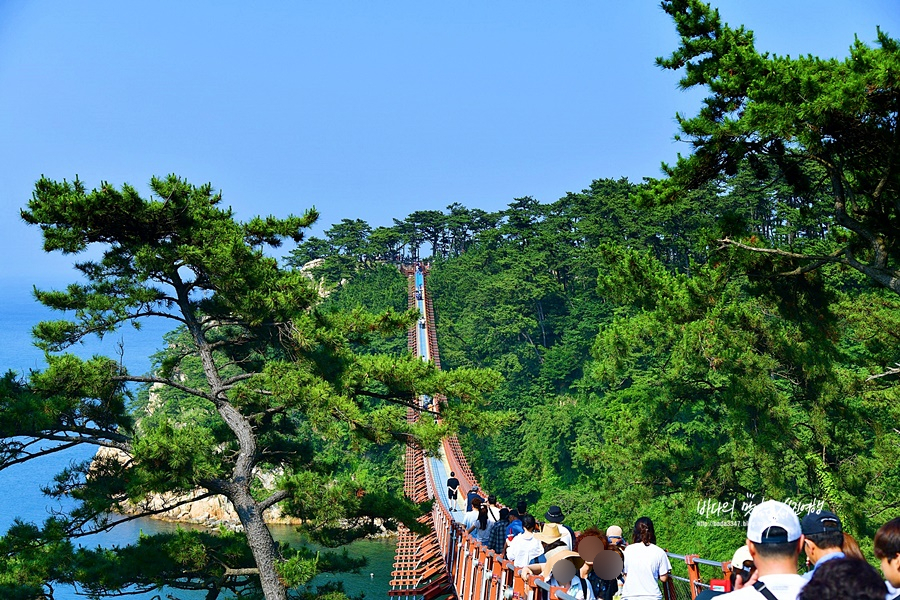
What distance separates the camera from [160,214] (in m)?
7.83

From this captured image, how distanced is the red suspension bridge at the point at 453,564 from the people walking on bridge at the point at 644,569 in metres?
0.28

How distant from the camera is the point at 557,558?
4.06 metres


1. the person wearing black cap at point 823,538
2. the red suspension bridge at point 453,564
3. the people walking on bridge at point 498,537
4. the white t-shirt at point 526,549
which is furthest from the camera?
the people walking on bridge at point 498,537

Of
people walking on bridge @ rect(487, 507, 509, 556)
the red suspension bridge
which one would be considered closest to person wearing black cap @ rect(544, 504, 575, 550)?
the red suspension bridge

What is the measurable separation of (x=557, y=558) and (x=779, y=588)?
6.78 feet

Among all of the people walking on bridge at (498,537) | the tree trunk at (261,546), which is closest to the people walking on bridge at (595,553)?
the people walking on bridge at (498,537)

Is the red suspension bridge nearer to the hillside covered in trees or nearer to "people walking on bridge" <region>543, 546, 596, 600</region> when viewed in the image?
"people walking on bridge" <region>543, 546, 596, 600</region>

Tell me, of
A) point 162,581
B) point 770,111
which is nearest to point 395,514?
point 162,581

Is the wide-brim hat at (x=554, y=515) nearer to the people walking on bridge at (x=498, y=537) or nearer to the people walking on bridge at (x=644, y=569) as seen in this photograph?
the people walking on bridge at (x=644, y=569)

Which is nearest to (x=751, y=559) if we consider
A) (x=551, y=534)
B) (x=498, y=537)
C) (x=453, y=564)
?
(x=551, y=534)

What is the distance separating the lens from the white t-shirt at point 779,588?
81.7 inches

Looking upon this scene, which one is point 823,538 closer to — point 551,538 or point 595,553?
point 595,553

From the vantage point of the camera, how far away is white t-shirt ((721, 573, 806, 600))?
2.07 meters

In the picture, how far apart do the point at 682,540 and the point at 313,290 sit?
14.5 meters
